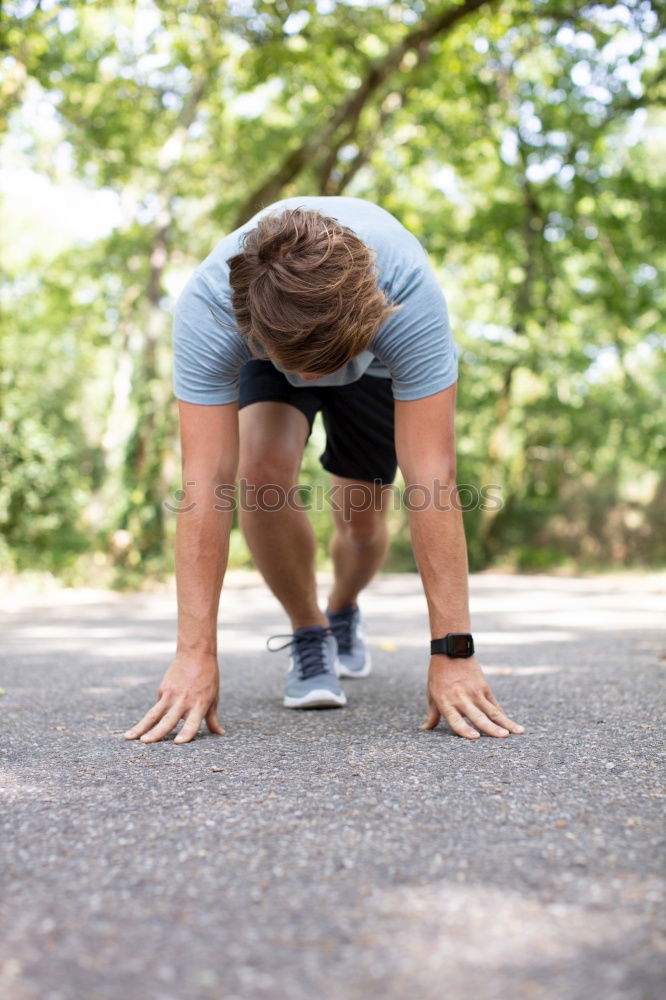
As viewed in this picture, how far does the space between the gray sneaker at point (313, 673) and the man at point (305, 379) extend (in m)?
0.52

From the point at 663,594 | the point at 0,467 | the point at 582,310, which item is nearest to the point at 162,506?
the point at 0,467

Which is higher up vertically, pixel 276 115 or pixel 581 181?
pixel 276 115

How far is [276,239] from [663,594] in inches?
325

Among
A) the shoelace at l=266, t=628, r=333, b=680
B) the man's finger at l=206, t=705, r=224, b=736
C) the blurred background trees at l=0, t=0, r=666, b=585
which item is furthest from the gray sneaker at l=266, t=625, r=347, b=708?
the blurred background trees at l=0, t=0, r=666, b=585

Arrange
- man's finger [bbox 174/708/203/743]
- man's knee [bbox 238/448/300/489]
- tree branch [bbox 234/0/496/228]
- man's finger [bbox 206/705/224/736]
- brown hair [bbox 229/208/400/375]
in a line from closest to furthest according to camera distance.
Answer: brown hair [bbox 229/208/400/375], man's finger [bbox 174/708/203/743], man's finger [bbox 206/705/224/736], man's knee [bbox 238/448/300/489], tree branch [bbox 234/0/496/228]

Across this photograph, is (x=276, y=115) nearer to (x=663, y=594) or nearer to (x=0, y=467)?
(x=0, y=467)

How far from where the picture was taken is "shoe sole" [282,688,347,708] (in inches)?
119

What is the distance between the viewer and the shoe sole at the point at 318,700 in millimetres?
3029

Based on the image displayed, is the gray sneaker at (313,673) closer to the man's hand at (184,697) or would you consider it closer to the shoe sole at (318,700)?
the shoe sole at (318,700)

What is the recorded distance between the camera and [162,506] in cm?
1076

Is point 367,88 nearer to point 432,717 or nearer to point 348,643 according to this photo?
point 348,643

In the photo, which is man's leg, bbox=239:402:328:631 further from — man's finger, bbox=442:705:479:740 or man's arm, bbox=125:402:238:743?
man's finger, bbox=442:705:479:740

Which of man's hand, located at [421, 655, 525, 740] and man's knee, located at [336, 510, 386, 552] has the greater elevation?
man's knee, located at [336, 510, 386, 552]

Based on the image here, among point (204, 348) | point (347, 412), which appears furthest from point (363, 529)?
point (204, 348)
